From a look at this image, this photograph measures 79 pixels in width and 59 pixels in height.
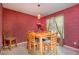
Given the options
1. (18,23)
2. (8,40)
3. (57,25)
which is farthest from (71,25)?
(8,40)

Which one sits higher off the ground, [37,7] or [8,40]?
[37,7]

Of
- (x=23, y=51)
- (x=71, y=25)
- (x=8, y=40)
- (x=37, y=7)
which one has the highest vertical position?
(x=37, y=7)

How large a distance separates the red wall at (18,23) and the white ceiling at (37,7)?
78mm

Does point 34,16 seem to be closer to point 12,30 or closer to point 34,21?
point 34,21

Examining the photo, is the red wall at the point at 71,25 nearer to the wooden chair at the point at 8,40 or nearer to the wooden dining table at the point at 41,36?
the wooden dining table at the point at 41,36

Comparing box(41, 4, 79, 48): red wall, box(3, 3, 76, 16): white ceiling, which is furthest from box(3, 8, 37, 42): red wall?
box(41, 4, 79, 48): red wall

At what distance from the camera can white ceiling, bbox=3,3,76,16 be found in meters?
2.13

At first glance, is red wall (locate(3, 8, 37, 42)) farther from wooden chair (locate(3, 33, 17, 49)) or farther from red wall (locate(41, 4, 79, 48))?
red wall (locate(41, 4, 79, 48))

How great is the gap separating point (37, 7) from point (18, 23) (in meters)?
0.47

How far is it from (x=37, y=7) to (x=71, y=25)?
699mm

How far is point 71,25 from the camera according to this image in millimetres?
2139

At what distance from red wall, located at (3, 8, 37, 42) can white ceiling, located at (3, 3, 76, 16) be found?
0.08 metres

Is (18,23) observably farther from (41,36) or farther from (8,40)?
(41,36)

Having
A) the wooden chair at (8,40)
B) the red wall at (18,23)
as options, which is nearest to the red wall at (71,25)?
the red wall at (18,23)
